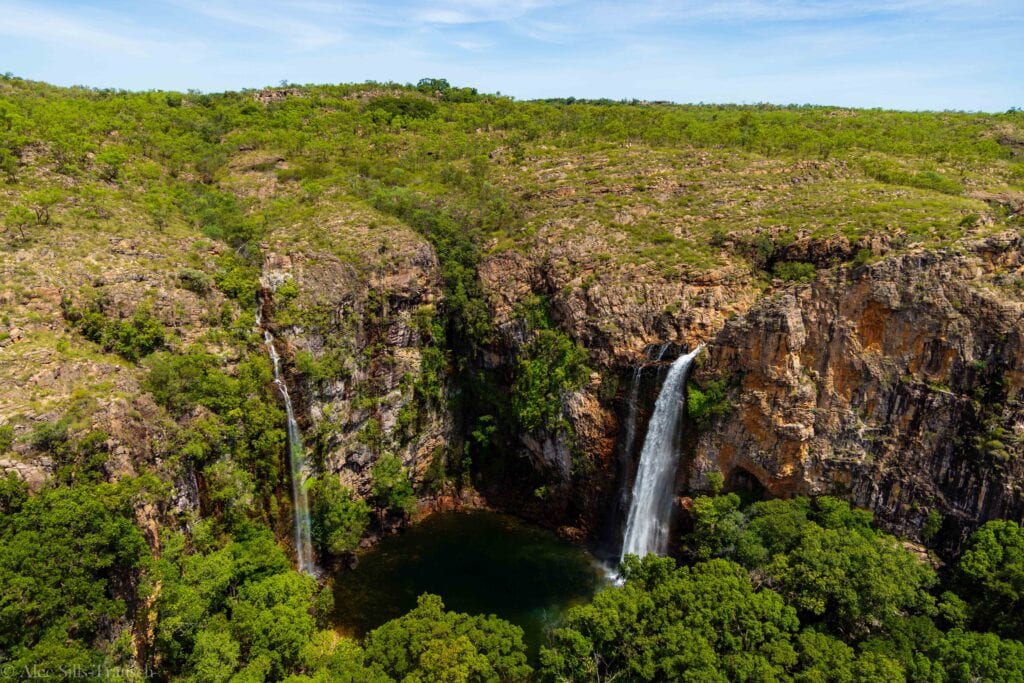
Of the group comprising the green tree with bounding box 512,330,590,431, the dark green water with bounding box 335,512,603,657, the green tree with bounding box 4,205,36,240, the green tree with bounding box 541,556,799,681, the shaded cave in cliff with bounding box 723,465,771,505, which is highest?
the green tree with bounding box 4,205,36,240

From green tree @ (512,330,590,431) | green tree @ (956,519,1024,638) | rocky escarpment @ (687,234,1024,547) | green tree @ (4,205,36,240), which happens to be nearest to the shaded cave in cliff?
rocky escarpment @ (687,234,1024,547)

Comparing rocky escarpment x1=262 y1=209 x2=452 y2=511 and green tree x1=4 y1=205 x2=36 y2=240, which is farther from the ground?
green tree x1=4 y1=205 x2=36 y2=240

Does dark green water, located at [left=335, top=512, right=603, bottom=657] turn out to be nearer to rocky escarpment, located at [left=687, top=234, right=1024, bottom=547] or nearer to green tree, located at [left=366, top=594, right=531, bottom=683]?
green tree, located at [left=366, top=594, right=531, bottom=683]

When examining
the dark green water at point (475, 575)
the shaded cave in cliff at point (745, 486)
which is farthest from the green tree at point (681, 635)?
the shaded cave in cliff at point (745, 486)

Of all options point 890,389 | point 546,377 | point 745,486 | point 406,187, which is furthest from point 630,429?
point 406,187

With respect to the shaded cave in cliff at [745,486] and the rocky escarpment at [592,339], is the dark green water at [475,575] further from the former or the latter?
the shaded cave in cliff at [745,486]

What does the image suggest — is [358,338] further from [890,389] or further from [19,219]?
[890,389]
